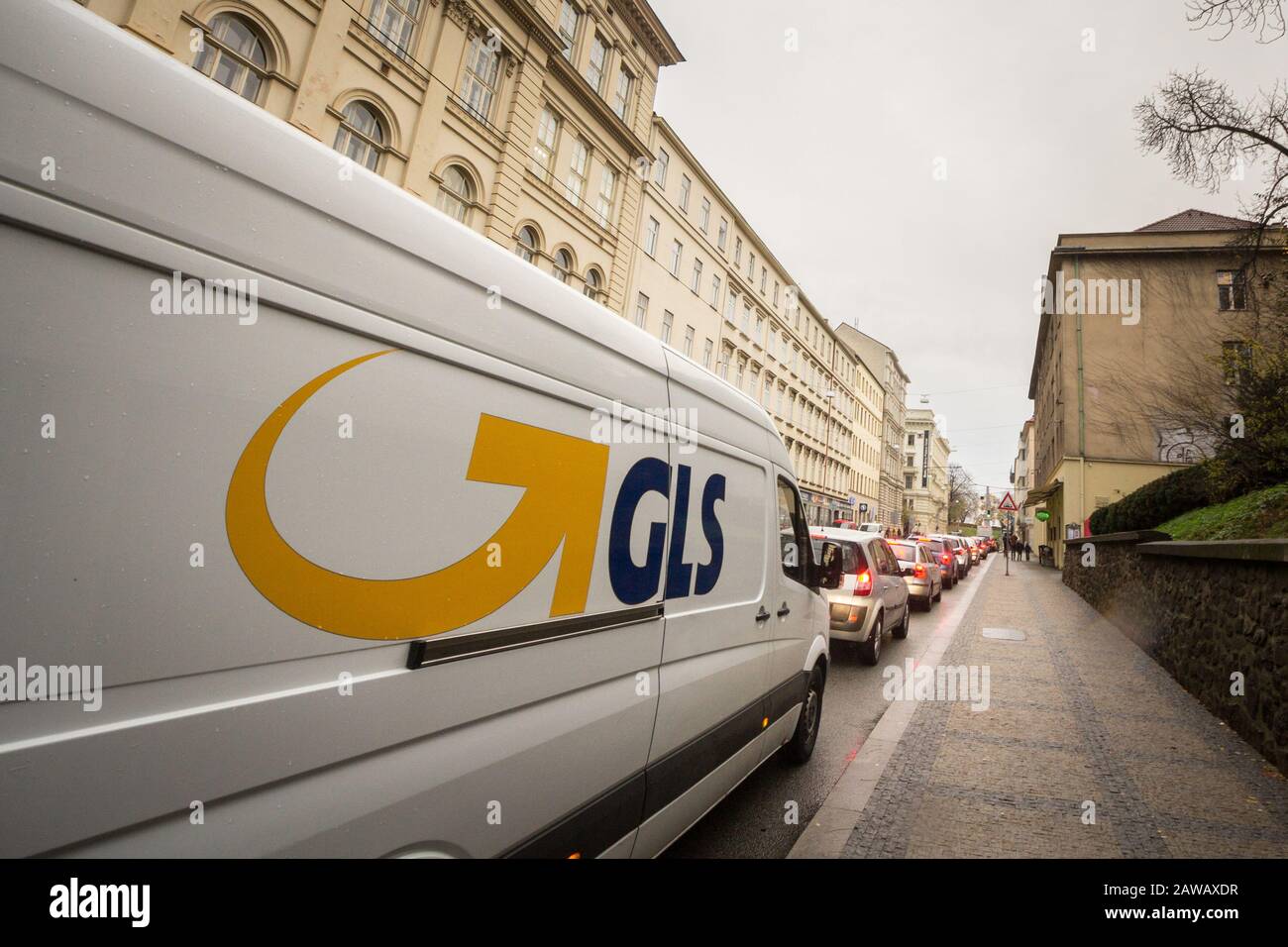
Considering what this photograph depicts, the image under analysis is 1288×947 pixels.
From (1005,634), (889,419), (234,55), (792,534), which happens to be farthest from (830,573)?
(889,419)

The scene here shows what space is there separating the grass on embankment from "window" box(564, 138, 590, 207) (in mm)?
17244

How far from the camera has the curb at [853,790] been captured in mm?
3338

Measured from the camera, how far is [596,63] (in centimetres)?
2052

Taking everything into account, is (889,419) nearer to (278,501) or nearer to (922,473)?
(922,473)

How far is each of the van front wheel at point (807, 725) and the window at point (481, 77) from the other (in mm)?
16180

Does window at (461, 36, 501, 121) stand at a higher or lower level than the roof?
lower

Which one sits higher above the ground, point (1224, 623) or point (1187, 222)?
point (1187, 222)

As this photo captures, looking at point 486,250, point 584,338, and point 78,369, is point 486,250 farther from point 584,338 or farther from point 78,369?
point 78,369

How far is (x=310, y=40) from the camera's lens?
1222cm

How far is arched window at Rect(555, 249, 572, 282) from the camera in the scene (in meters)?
18.7

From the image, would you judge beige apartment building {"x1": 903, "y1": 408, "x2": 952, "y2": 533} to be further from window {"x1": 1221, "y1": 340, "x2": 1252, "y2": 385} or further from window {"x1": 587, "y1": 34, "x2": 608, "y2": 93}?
window {"x1": 1221, "y1": 340, "x2": 1252, "y2": 385}

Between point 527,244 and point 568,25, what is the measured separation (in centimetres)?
751

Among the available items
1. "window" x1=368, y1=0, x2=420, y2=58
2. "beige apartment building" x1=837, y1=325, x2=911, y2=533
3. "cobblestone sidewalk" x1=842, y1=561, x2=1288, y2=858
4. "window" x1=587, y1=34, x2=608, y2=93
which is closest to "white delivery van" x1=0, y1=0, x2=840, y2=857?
"cobblestone sidewalk" x1=842, y1=561, x2=1288, y2=858
